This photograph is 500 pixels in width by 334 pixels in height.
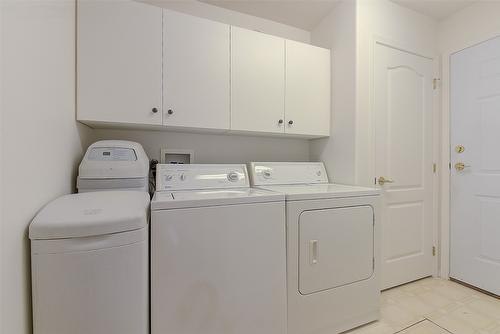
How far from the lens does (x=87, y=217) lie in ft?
2.86

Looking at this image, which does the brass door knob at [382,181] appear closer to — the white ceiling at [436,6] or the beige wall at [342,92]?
the beige wall at [342,92]

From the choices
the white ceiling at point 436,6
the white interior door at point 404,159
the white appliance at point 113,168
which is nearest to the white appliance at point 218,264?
the white appliance at point 113,168

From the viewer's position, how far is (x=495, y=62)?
Answer: 5.99 ft

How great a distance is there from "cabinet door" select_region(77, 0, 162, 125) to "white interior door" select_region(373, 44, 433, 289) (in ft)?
5.63

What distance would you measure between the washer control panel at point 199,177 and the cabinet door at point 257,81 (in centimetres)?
33

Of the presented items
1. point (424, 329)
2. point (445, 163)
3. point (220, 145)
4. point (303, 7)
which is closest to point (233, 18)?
point (303, 7)

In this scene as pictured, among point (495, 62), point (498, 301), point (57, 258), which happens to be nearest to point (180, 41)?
point (57, 258)

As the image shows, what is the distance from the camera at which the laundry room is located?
2.80 ft

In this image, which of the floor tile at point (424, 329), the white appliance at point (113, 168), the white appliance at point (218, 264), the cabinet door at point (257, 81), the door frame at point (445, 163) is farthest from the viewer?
the door frame at point (445, 163)

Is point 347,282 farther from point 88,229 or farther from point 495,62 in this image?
point 495,62

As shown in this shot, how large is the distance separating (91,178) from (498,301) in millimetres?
3006

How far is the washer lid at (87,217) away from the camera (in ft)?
2.67

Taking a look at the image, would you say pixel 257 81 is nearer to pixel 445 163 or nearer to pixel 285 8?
pixel 285 8

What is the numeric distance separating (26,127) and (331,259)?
161 cm
